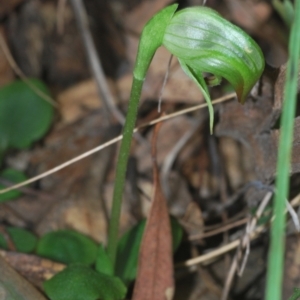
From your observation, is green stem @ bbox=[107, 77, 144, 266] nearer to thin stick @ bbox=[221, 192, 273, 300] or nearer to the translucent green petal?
the translucent green petal

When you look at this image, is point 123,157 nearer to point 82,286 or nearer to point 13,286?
point 82,286

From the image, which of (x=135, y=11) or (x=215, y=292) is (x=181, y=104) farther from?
(x=215, y=292)

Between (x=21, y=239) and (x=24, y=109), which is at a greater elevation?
(x=24, y=109)

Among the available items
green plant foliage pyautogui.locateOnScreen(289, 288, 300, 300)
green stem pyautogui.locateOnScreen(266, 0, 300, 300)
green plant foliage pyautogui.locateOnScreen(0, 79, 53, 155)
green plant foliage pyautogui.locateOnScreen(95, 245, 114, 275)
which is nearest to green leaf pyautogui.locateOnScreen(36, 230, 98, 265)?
green plant foliage pyautogui.locateOnScreen(95, 245, 114, 275)

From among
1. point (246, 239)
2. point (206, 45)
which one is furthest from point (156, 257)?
point (206, 45)

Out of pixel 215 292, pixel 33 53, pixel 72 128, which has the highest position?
pixel 33 53

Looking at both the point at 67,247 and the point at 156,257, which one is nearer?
the point at 156,257

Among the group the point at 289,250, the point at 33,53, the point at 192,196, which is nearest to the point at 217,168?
the point at 192,196
